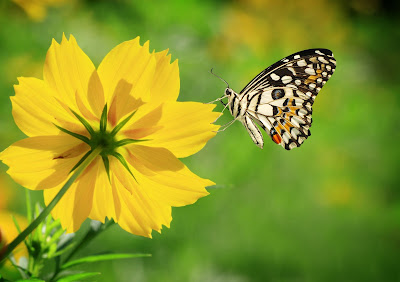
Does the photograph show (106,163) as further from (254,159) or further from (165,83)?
(254,159)

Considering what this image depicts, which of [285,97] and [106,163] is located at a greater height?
[285,97]

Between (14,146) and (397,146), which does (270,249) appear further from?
(14,146)

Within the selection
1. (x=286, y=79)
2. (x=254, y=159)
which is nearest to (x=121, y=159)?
(x=286, y=79)

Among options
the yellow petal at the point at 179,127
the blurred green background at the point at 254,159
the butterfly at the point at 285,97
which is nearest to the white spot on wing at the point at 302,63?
the butterfly at the point at 285,97

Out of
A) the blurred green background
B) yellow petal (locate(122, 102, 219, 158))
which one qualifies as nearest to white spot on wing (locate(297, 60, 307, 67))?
yellow petal (locate(122, 102, 219, 158))

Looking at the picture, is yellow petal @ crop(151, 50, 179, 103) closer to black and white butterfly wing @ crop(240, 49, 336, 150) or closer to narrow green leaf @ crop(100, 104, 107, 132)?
narrow green leaf @ crop(100, 104, 107, 132)

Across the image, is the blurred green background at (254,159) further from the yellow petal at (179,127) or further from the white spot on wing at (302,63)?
the yellow petal at (179,127)
